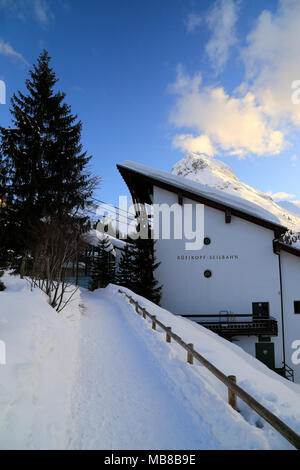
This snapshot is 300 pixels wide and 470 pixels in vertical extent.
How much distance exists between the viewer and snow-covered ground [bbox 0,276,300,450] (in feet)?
10.4

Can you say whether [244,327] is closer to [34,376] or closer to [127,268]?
[127,268]

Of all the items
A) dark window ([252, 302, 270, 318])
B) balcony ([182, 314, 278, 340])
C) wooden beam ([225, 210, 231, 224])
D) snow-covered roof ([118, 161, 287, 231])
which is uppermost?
snow-covered roof ([118, 161, 287, 231])

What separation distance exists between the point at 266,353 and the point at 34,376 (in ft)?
49.6

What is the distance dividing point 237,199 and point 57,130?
46.3 feet

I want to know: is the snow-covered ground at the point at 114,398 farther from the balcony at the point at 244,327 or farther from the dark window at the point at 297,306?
the dark window at the point at 297,306

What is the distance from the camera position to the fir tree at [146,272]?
58.2ft

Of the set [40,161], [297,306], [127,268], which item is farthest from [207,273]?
[40,161]

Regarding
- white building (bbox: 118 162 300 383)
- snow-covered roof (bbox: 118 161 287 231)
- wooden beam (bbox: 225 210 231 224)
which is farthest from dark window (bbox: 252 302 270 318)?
wooden beam (bbox: 225 210 231 224)

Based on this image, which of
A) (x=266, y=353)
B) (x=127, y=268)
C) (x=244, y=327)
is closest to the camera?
(x=244, y=327)

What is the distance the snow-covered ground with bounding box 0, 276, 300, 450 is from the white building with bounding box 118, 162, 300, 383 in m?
10.4

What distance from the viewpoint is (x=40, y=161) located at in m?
18.1

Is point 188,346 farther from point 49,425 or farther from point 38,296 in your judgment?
point 38,296

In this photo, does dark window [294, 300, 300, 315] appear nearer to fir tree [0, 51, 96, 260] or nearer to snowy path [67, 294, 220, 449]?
snowy path [67, 294, 220, 449]
